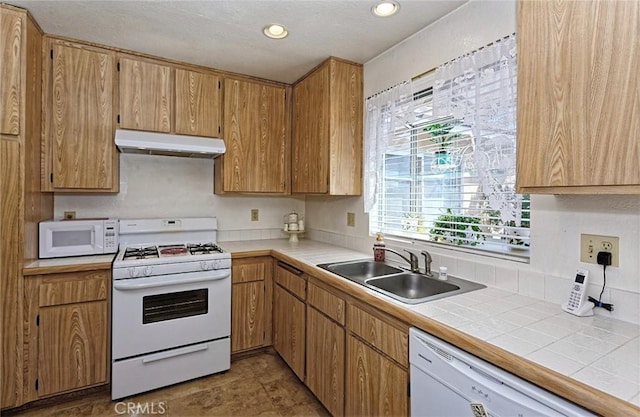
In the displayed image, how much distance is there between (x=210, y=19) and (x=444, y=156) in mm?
1586

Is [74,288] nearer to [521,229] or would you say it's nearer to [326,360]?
[326,360]

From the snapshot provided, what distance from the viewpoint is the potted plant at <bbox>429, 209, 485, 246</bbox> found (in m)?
1.74

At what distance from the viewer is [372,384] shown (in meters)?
1.51

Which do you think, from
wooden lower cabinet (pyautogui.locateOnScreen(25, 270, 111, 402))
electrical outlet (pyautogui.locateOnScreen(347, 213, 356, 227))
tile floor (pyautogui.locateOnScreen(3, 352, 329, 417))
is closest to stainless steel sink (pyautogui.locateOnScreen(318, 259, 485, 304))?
electrical outlet (pyautogui.locateOnScreen(347, 213, 356, 227))

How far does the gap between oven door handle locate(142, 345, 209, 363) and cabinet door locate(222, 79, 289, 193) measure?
123 cm

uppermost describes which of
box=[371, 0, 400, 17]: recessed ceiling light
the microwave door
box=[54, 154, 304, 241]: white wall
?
box=[371, 0, 400, 17]: recessed ceiling light

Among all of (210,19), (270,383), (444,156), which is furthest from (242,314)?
(210,19)

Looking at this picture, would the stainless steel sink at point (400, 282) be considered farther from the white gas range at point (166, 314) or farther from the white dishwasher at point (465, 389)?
the white gas range at point (166, 314)

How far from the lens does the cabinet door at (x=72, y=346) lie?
76.8 inches

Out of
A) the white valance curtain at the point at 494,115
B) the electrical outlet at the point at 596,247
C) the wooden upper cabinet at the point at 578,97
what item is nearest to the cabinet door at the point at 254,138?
the white valance curtain at the point at 494,115

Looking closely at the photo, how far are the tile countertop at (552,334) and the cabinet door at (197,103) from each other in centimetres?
202

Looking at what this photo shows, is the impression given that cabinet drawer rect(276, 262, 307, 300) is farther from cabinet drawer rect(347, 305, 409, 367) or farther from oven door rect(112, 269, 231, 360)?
cabinet drawer rect(347, 305, 409, 367)

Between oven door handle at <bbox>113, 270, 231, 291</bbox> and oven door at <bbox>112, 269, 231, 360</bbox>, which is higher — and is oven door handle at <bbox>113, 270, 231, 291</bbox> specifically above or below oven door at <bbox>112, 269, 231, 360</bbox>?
above

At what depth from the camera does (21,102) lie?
73.2 inches
